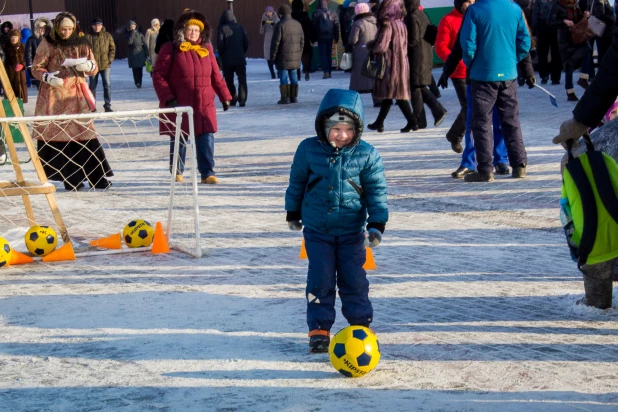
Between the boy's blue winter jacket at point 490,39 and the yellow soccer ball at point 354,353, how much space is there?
17.7 feet

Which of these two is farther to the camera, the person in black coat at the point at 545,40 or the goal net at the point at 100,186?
the person in black coat at the point at 545,40

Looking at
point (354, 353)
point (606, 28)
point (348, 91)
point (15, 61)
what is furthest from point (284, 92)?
point (354, 353)

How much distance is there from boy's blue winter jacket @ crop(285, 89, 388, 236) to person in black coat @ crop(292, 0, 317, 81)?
1977cm

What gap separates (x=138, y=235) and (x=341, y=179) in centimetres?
323

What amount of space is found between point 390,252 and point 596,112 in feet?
10.0

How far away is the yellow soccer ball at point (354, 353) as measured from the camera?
477cm

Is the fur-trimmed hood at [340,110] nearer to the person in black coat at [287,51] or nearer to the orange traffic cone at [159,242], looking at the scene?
the orange traffic cone at [159,242]

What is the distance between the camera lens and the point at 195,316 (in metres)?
5.99

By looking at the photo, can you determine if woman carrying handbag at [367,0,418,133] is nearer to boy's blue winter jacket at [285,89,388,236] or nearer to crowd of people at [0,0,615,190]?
crowd of people at [0,0,615,190]

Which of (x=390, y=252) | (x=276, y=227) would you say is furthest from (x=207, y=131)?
(x=390, y=252)

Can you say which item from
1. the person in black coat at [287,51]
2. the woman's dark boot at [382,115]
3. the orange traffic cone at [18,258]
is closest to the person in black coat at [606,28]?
the woman's dark boot at [382,115]

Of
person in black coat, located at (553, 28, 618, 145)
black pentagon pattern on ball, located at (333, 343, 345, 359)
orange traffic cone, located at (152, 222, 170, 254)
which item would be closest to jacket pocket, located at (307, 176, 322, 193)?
black pentagon pattern on ball, located at (333, 343, 345, 359)

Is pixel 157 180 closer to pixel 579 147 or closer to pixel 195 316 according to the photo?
pixel 195 316

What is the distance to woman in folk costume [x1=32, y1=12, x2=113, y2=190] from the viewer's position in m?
10.2
